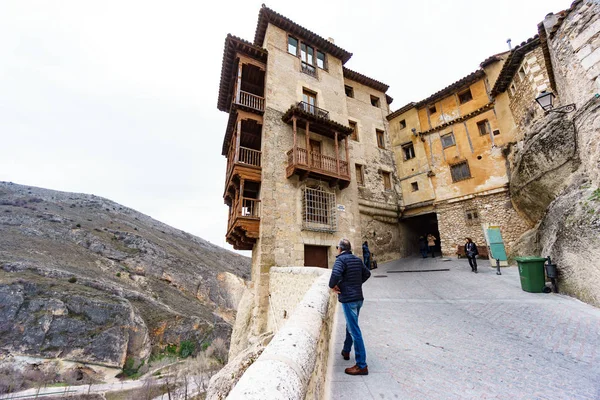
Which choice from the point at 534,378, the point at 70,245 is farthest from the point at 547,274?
the point at 70,245

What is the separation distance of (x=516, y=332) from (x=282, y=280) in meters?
7.21

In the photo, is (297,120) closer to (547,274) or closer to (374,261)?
(374,261)

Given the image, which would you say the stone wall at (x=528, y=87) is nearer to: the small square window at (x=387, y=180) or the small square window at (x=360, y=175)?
the small square window at (x=387, y=180)

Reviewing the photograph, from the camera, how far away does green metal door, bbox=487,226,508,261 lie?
10500 millimetres

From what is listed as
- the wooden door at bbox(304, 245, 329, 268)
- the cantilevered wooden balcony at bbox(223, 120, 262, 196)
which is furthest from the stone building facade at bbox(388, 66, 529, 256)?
the cantilevered wooden balcony at bbox(223, 120, 262, 196)

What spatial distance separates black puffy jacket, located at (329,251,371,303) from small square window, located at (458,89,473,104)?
19.1m

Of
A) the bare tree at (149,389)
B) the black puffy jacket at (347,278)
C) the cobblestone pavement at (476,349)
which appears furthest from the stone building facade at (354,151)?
the bare tree at (149,389)

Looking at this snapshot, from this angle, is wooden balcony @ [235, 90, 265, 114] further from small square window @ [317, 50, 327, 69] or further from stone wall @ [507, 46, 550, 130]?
stone wall @ [507, 46, 550, 130]

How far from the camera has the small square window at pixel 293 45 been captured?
15922mm

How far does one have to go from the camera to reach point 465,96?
17.3 meters

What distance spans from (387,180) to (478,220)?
6151 mm

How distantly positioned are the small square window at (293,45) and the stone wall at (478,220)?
14.2 meters

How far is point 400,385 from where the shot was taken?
9.00 ft

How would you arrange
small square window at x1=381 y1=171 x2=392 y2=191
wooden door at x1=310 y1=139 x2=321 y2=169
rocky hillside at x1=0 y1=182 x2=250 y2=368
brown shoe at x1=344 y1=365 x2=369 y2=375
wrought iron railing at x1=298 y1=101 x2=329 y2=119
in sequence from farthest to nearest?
rocky hillside at x1=0 y1=182 x2=250 y2=368, small square window at x1=381 y1=171 x2=392 y2=191, wrought iron railing at x1=298 y1=101 x2=329 y2=119, wooden door at x1=310 y1=139 x2=321 y2=169, brown shoe at x1=344 y1=365 x2=369 y2=375
